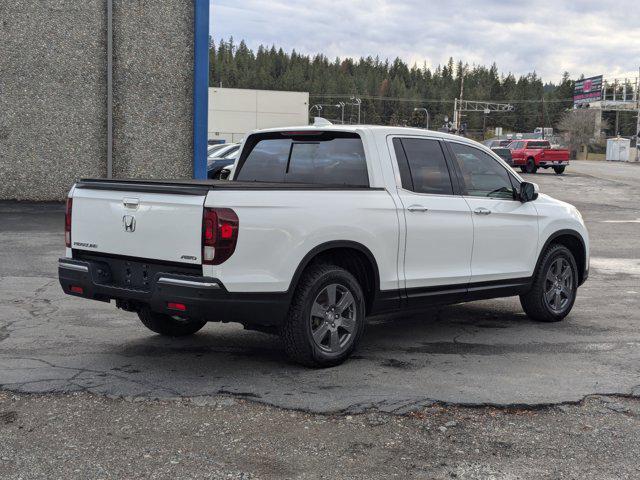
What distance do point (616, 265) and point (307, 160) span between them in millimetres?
7434

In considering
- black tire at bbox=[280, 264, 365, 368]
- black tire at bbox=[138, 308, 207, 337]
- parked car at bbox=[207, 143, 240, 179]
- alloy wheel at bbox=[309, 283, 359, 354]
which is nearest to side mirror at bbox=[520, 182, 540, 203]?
black tire at bbox=[280, 264, 365, 368]

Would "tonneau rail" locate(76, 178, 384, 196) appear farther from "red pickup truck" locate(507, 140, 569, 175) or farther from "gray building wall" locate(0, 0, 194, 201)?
"red pickup truck" locate(507, 140, 569, 175)

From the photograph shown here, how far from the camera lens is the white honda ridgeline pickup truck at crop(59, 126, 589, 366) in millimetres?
5398

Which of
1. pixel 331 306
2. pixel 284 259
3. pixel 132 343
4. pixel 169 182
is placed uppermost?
pixel 169 182

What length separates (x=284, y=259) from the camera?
5.59 metres

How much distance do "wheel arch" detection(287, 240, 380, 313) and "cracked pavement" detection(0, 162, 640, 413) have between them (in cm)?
57

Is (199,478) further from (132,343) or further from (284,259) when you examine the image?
(132,343)

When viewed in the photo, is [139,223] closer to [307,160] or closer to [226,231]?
[226,231]

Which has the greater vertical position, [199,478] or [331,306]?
[331,306]

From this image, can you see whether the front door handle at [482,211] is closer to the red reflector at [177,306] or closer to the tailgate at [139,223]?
the tailgate at [139,223]

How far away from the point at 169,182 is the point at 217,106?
256ft

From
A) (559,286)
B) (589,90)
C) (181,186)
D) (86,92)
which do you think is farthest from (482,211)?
(589,90)

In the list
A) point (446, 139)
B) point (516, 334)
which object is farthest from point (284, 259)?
point (516, 334)

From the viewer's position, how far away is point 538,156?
44.8 metres
